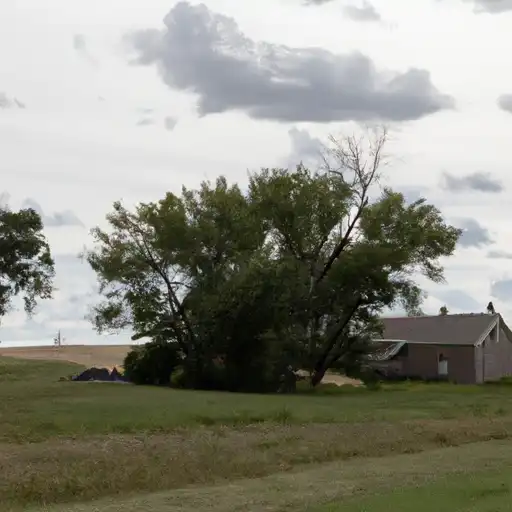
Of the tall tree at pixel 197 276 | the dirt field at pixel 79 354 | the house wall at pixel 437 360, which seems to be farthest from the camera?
the dirt field at pixel 79 354

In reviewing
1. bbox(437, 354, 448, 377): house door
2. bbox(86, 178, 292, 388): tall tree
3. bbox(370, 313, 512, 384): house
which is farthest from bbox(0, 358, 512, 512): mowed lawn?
bbox(437, 354, 448, 377): house door

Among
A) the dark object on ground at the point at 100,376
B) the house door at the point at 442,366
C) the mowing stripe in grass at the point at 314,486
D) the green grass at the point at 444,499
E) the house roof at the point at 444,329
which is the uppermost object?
the house roof at the point at 444,329

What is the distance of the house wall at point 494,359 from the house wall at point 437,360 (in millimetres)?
666

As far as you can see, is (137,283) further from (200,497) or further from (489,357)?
(200,497)

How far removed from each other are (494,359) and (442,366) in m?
4.92

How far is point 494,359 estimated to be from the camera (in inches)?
2847

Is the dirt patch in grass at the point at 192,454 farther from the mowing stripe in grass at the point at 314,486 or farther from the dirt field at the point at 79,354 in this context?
the dirt field at the point at 79,354

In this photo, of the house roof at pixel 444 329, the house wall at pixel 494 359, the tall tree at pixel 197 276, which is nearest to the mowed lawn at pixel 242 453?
the tall tree at pixel 197 276

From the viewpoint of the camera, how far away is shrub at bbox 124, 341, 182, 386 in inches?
2071

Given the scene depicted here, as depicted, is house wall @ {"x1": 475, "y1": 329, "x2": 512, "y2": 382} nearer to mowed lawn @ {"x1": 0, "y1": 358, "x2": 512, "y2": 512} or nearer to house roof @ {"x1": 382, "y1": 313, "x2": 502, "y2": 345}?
house roof @ {"x1": 382, "y1": 313, "x2": 502, "y2": 345}

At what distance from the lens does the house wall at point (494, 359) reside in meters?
69.1

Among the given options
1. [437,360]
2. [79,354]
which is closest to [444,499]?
[437,360]

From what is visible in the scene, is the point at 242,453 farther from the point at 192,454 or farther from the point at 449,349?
the point at 449,349

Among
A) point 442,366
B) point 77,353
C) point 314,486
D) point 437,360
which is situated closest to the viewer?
point 314,486
